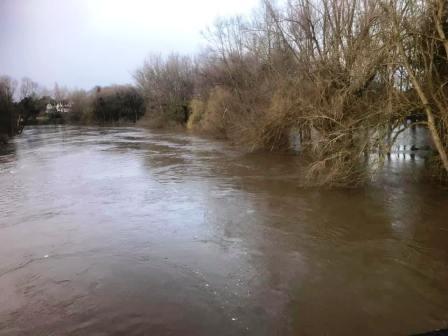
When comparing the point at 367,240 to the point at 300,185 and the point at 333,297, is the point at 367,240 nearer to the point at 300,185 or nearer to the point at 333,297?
the point at 333,297

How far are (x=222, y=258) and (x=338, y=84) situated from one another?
850 centimetres

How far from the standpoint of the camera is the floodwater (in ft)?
18.9

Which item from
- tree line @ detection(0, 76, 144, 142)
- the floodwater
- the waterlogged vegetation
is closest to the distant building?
tree line @ detection(0, 76, 144, 142)

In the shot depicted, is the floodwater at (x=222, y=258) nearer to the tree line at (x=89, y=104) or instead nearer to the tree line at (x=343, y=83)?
the tree line at (x=343, y=83)

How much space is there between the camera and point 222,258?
7.76 m

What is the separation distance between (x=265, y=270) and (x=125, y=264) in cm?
253

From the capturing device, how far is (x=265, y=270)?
721cm

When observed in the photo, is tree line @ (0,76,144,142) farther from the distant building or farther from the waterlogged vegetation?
the waterlogged vegetation

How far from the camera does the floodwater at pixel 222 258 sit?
5.75 m

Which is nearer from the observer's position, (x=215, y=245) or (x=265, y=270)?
(x=265, y=270)

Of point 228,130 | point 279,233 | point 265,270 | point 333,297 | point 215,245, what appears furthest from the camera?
point 228,130

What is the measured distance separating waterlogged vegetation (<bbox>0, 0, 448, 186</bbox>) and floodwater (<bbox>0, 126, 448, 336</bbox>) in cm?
157

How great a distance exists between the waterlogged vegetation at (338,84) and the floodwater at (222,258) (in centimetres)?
157

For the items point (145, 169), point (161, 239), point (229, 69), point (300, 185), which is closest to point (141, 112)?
point (229, 69)
